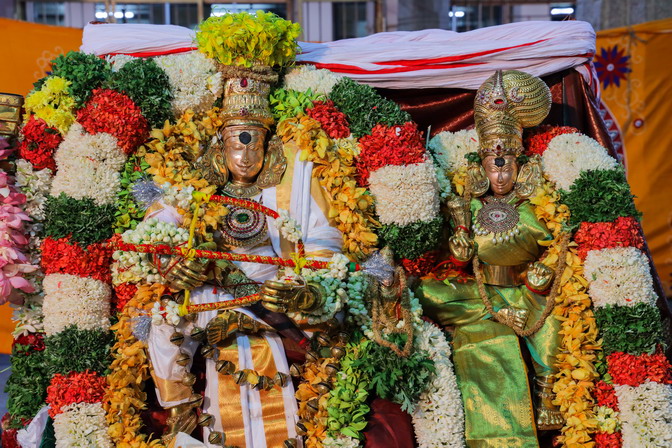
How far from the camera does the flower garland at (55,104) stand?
178 inches

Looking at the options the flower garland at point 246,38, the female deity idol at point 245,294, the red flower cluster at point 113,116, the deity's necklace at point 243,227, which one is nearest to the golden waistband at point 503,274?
the female deity idol at point 245,294

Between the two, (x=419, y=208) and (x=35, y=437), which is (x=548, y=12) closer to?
(x=419, y=208)

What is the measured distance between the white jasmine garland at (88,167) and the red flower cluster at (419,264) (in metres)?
1.81

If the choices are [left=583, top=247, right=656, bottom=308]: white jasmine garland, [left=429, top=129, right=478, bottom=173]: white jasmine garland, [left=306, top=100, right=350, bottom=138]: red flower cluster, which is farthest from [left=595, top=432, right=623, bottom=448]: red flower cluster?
[left=306, top=100, right=350, bottom=138]: red flower cluster

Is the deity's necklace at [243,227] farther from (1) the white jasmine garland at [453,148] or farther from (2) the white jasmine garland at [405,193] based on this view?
(1) the white jasmine garland at [453,148]

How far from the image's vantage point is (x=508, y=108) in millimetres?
4809

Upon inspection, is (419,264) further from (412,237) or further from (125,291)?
(125,291)

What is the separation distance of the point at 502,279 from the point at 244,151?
1.78 metres

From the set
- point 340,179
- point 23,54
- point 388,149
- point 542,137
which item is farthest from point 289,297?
point 23,54

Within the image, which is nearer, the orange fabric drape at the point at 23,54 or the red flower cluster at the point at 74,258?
the red flower cluster at the point at 74,258

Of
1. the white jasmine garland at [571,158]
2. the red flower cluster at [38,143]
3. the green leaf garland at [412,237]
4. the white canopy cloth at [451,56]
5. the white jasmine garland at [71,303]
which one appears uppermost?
the white canopy cloth at [451,56]

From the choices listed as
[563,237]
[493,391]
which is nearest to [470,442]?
[493,391]

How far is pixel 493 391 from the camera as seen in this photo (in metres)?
4.46

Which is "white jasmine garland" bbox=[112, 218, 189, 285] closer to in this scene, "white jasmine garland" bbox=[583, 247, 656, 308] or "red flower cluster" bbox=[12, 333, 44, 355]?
"red flower cluster" bbox=[12, 333, 44, 355]
